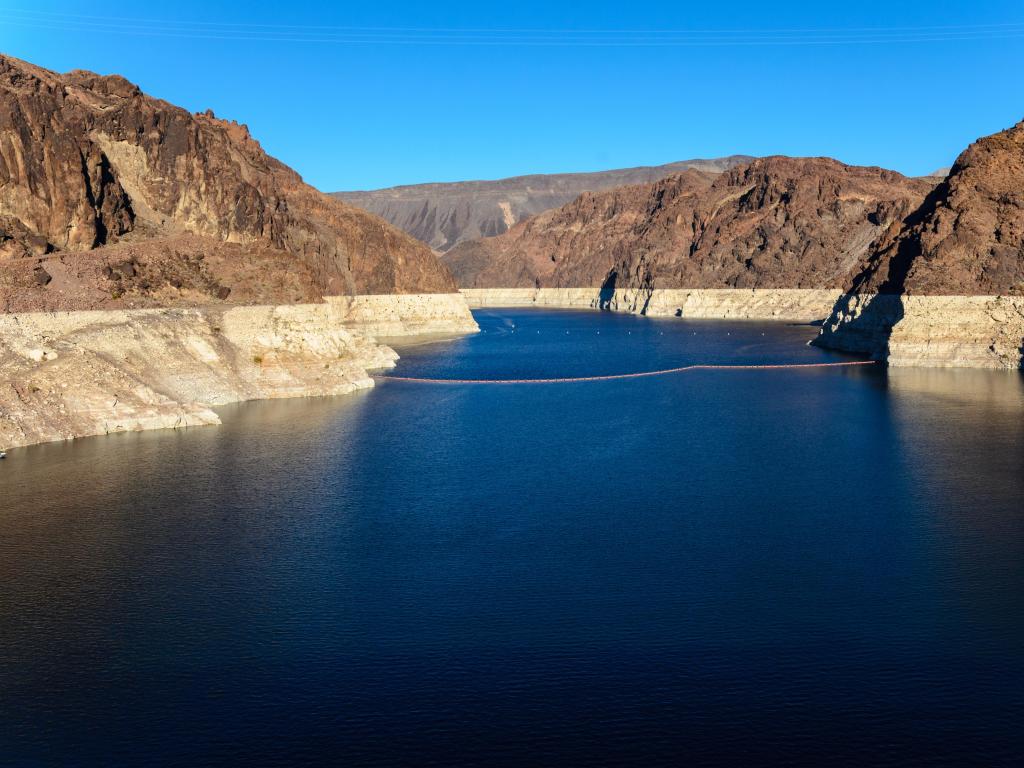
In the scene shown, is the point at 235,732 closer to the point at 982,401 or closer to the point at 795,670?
the point at 795,670

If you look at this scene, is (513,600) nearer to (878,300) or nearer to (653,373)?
(653,373)

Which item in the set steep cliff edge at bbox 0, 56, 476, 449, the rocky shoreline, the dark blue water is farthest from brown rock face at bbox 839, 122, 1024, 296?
the rocky shoreline

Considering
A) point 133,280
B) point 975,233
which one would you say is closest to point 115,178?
point 133,280

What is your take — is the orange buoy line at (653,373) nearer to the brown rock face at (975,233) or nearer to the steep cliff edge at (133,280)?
the steep cliff edge at (133,280)

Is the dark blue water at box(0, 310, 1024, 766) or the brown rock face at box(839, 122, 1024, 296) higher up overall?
the brown rock face at box(839, 122, 1024, 296)

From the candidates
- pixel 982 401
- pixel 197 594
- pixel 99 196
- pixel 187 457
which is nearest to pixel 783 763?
pixel 197 594

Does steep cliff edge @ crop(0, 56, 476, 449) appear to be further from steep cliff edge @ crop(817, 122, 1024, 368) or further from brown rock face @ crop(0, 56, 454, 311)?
steep cliff edge @ crop(817, 122, 1024, 368)
